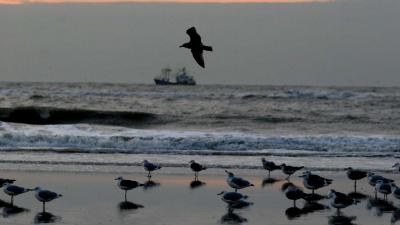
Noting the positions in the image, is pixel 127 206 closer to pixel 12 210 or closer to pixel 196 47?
pixel 12 210

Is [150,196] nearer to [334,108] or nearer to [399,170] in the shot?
[399,170]

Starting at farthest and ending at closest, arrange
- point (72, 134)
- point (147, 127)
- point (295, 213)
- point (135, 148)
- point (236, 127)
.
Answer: point (147, 127)
point (236, 127)
point (72, 134)
point (135, 148)
point (295, 213)

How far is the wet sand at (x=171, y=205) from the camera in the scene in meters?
12.1

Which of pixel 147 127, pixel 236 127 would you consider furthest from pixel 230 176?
pixel 147 127

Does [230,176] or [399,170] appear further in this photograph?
[399,170]

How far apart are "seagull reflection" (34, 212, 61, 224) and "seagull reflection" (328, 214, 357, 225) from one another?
4.13 meters

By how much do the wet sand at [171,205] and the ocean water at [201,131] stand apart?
101 inches

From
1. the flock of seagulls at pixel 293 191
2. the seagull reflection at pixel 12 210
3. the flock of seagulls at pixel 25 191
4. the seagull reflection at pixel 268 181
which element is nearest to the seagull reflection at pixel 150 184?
the flock of seagulls at pixel 293 191

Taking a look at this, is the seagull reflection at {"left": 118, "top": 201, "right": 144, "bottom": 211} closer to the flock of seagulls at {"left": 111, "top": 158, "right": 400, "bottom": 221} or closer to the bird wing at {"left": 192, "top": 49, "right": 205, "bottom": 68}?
the flock of seagulls at {"left": 111, "top": 158, "right": 400, "bottom": 221}

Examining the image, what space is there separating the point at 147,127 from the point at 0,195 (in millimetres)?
22198

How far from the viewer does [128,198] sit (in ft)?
46.7

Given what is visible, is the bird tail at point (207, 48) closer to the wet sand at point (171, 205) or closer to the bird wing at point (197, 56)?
the bird wing at point (197, 56)

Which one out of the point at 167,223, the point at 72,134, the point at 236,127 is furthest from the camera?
the point at 236,127

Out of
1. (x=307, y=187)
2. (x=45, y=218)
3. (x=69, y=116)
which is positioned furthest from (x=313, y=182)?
(x=69, y=116)
